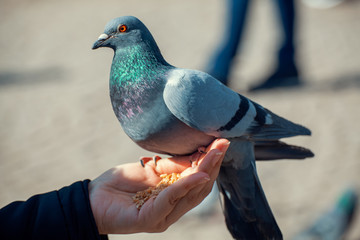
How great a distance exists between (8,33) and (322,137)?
604 centimetres

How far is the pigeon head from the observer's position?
6.08 ft

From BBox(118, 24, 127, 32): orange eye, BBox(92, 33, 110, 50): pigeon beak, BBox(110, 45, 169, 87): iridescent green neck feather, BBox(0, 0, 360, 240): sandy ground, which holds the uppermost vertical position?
BBox(118, 24, 127, 32): orange eye

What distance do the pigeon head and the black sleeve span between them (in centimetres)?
72

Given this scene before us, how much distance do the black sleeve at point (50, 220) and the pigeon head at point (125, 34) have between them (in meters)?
0.72

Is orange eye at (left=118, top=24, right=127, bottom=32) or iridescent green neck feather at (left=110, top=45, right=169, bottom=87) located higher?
orange eye at (left=118, top=24, right=127, bottom=32)

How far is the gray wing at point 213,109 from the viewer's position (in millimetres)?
1735

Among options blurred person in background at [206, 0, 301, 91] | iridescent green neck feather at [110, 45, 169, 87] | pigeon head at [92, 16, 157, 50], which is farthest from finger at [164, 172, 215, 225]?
blurred person in background at [206, 0, 301, 91]

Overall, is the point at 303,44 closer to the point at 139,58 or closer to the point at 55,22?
the point at 55,22

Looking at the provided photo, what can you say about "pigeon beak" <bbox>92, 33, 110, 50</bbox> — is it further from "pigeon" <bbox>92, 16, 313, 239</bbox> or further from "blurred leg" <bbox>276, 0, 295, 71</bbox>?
"blurred leg" <bbox>276, 0, 295, 71</bbox>

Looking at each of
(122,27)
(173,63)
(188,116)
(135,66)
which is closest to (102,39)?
(122,27)

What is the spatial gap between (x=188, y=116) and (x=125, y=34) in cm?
49

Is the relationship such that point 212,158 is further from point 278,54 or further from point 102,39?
point 278,54

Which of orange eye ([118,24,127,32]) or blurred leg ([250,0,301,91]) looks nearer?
orange eye ([118,24,127,32])

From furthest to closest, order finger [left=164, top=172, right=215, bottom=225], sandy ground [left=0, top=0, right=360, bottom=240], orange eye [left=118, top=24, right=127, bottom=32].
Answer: sandy ground [left=0, top=0, right=360, bottom=240]
orange eye [left=118, top=24, right=127, bottom=32]
finger [left=164, top=172, right=215, bottom=225]
